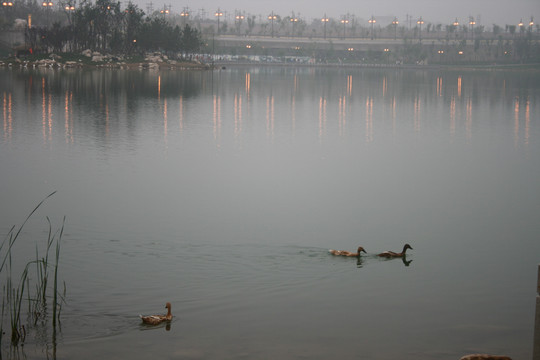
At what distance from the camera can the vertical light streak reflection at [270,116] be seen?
31016mm

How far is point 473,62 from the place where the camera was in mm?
176500

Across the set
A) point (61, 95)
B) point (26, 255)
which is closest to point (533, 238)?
point (26, 255)

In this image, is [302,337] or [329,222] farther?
[329,222]

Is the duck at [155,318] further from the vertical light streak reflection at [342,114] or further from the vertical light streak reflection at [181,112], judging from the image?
the vertical light streak reflection at [342,114]

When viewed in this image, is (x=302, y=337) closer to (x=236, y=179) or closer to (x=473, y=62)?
(x=236, y=179)

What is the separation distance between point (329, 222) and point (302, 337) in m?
6.02

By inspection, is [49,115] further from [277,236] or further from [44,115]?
[277,236]

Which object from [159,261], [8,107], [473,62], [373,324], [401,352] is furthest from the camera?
[473,62]

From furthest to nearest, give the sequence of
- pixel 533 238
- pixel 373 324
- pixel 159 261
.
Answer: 1. pixel 533 238
2. pixel 159 261
3. pixel 373 324

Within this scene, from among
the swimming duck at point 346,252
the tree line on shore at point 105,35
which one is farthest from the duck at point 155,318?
the tree line on shore at point 105,35

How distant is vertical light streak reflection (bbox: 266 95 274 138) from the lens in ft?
102

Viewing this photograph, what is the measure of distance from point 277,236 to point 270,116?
77.5ft

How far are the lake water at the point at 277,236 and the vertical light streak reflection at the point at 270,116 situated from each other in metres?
0.36

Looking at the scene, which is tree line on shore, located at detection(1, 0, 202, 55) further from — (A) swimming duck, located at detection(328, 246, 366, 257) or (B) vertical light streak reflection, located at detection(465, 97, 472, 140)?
(A) swimming duck, located at detection(328, 246, 366, 257)
